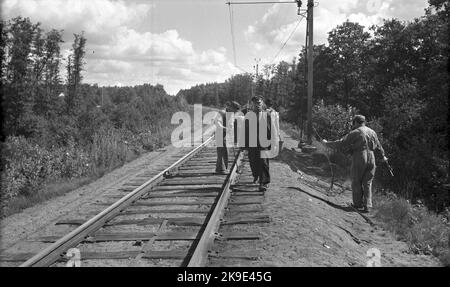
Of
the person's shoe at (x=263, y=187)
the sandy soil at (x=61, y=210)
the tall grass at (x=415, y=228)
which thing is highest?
the person's shoe at (x=263, y=187)

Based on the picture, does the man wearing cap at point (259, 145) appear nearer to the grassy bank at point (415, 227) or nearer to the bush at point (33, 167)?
the grassy bank at point (415, 227)

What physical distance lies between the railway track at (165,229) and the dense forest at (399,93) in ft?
21.0

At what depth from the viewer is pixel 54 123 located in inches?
1593

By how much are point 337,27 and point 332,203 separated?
30267 millimetres

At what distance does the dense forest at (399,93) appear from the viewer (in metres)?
14.2

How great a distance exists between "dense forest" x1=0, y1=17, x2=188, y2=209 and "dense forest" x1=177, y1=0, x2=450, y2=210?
9.07 m

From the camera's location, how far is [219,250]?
5648mm

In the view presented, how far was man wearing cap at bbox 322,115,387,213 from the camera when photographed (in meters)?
8.88

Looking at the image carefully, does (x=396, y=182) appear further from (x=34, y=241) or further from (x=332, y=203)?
(x=34, y=241)

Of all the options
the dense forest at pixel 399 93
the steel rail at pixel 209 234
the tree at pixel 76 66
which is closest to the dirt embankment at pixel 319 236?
the steel rail at pixel 209 234

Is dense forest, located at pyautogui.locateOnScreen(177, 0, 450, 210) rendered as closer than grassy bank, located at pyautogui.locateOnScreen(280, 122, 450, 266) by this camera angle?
No

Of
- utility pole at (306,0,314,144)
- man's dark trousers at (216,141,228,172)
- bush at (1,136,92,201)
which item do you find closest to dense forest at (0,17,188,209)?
bush at (1,136,92,201)

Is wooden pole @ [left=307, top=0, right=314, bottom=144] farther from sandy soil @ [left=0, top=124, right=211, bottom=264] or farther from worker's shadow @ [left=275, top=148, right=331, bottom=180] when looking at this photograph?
sandy soil @ [left=0, top=124, right=211, bottom=264]

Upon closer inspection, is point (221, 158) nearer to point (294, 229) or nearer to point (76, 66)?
point (294, 229)
